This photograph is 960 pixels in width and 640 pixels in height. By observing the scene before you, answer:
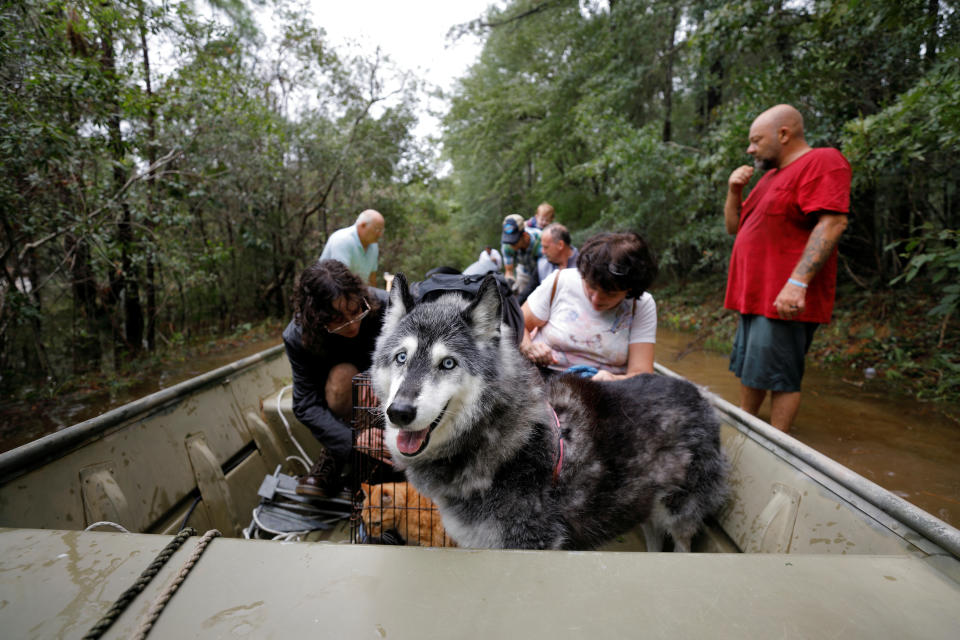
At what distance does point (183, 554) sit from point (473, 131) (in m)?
13.4

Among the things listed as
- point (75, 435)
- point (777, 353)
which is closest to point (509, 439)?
point (75, 435)

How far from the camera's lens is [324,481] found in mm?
2613

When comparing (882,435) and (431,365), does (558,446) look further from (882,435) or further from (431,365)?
(882,435)

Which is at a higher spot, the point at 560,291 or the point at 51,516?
the point at 560,291

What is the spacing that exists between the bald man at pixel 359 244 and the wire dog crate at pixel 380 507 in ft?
8.22

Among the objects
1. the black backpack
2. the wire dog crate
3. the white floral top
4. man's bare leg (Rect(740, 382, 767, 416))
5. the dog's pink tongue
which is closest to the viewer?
the dog's pink tongue

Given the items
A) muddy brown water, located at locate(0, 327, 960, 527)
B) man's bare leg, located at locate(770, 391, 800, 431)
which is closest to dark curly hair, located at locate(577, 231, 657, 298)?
man's bare leg, located at locate(770, 391, 800, 431)

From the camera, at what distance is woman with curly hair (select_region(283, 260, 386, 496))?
2.32m

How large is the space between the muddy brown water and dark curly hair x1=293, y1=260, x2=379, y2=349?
3708 millimetres

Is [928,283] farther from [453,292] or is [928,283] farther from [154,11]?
[154,11]

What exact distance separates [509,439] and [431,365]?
17.1 inches

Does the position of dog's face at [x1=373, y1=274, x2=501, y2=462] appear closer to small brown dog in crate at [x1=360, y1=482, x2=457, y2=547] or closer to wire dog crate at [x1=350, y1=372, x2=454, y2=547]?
wire dog crate at [x1=350, y1=372, x2=454, y2=547]

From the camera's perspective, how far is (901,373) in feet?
16.5

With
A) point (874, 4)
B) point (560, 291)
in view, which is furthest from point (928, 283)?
point (560, 291)
